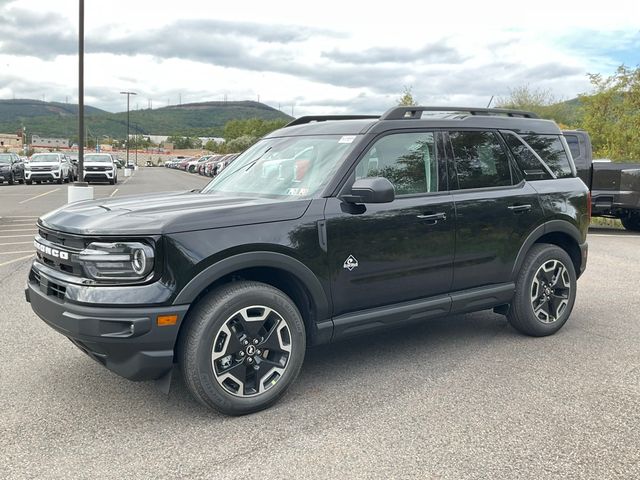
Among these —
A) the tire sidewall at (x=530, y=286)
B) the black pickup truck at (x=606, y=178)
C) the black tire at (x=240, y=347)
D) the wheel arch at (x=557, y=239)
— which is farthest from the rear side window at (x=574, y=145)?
the black tire at (x=240, y=347)

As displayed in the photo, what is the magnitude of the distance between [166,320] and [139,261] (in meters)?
0.36

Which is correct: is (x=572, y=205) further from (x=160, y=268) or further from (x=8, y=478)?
(x=8, y=478)

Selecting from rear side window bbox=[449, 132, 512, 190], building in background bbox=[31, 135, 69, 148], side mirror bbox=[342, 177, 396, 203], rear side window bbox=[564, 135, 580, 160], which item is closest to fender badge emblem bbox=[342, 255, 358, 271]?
side mirror bbox=[342, 177, 396, 203]

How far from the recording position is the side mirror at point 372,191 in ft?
12.3

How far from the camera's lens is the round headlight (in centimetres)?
327

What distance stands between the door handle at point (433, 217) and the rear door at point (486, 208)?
0.52 feet

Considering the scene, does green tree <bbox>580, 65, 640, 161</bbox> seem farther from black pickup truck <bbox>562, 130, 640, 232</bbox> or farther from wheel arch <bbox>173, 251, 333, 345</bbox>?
wheel arch <bbox>173, 251, 333, 345</bbox>

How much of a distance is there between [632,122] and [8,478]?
74.7 ft

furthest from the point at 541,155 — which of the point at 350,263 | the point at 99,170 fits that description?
the point at 99,170

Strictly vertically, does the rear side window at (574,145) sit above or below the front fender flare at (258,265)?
above

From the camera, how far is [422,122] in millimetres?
4492

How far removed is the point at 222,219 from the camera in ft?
11.5

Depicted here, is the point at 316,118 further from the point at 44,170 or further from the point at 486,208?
the point at 44,170

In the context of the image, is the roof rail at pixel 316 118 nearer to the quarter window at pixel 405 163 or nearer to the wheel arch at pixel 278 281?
the quarter window at pixel 405 163
